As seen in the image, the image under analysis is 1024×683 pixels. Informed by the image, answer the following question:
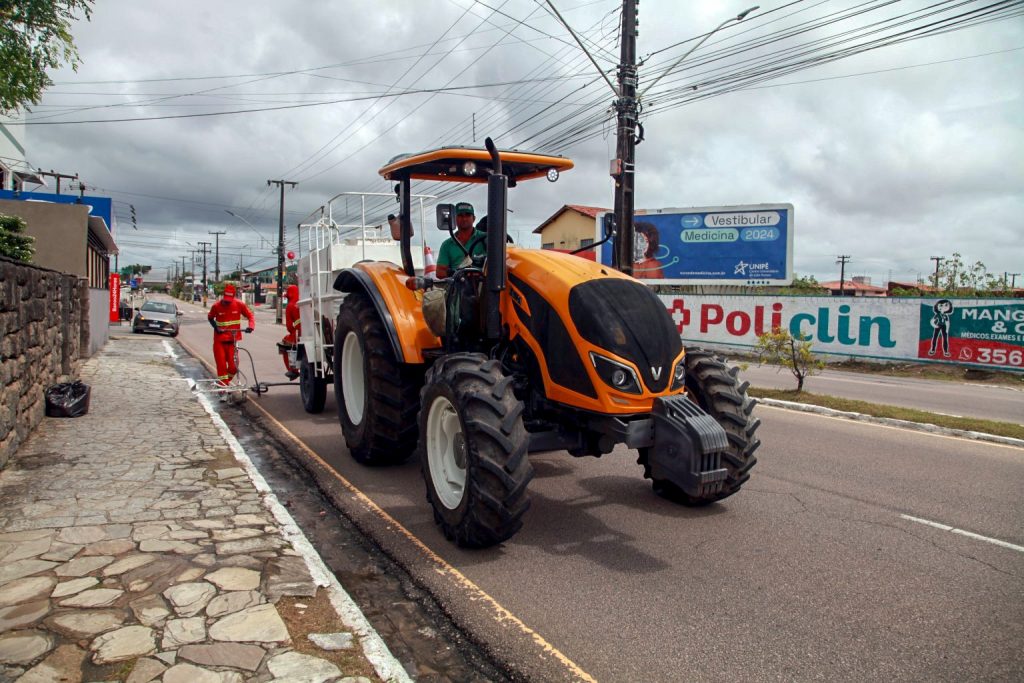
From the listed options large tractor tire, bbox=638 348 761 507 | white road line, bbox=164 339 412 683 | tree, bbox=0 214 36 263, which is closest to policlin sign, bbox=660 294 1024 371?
large tractor tire, bbox=638 348 761 507

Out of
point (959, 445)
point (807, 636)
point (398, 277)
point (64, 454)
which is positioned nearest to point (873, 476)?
point (959, 445)

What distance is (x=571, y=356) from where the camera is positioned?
4.62 m

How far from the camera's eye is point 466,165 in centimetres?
577

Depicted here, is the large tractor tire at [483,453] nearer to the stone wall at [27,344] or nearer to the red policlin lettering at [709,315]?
the stone wall at [27,344]

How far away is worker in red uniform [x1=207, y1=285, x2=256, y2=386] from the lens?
11180 mm

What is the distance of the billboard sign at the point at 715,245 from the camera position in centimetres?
2742

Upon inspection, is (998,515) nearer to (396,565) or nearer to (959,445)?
(959,445)

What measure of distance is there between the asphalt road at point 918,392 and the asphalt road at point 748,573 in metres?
6.21

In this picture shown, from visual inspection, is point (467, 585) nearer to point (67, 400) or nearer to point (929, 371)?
point (67, 400)

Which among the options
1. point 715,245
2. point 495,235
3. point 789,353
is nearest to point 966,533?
point 495,235

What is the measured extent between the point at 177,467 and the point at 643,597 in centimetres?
467

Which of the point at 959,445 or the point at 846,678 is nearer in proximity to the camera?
the point at 846,678

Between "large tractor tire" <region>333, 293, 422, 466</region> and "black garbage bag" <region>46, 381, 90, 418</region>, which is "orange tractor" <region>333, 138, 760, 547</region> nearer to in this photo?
"large tractor tire" <region>333, 293, 422, 466</region>

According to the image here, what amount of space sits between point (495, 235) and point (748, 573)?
2.64m
